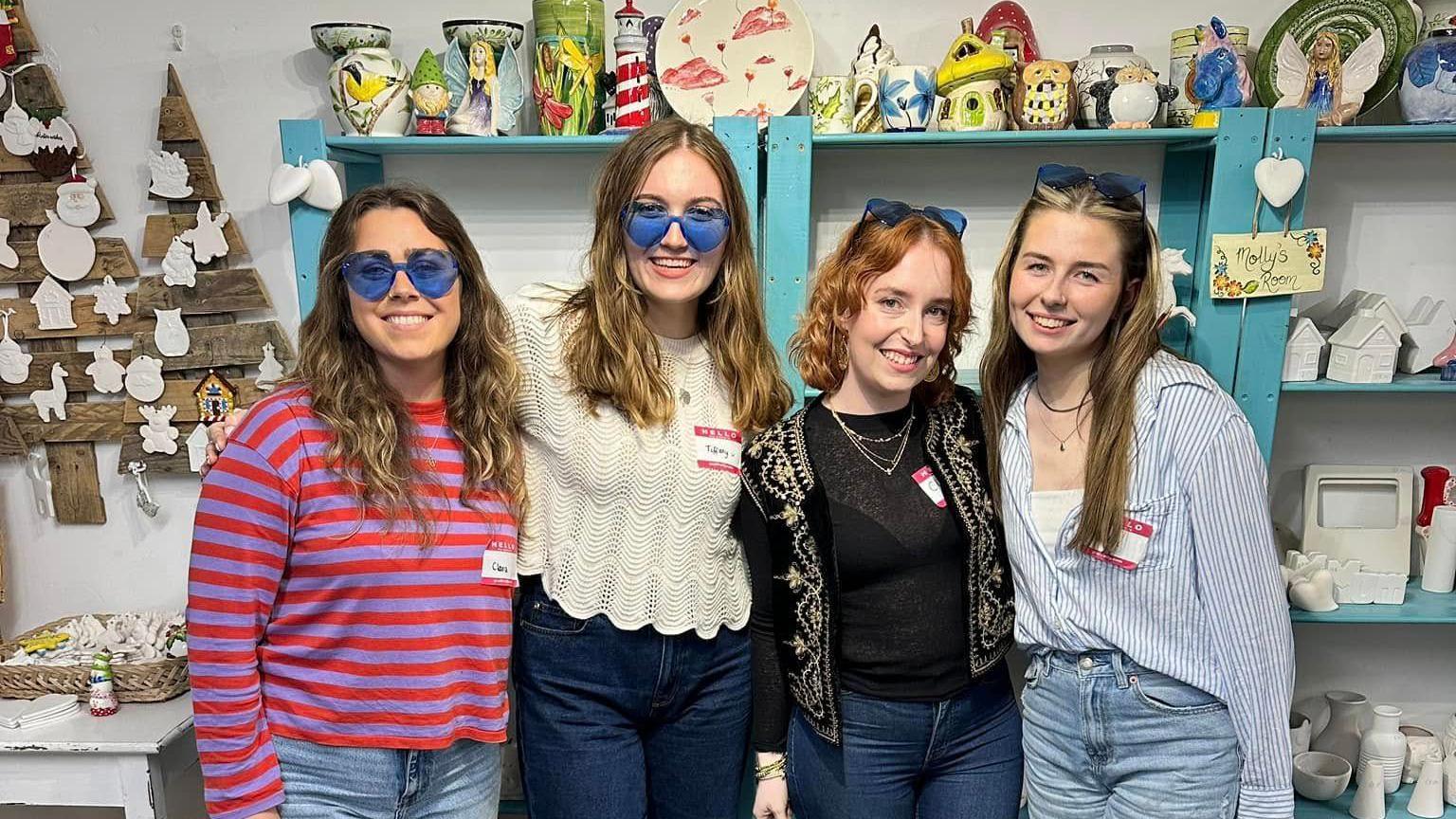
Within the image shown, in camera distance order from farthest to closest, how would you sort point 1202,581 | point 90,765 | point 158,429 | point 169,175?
1. point 158,429
2. point 169,175
3. point 90,765
4. point 1202,581

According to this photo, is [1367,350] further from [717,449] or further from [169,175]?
[169,175]

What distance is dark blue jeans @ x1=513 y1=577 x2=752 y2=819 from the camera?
145 centimetres

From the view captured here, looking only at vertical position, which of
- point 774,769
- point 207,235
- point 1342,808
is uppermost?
point 207,235

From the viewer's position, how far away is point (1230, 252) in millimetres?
1904

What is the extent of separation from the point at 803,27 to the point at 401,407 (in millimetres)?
1184

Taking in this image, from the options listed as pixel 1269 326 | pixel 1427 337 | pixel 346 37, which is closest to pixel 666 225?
pixel 346 37

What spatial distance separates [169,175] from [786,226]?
1.36 meters

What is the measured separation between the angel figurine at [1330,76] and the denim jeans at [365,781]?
6.22ft

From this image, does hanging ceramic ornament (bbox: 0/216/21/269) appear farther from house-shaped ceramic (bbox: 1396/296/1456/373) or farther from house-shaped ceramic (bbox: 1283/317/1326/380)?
house-shaped ceramic (bbox: 1396/296/1456/373)

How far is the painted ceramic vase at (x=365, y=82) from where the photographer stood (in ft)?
6.44

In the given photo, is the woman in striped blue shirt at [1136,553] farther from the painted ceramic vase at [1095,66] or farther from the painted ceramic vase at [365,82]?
the painted ceramic vase at [365,82]

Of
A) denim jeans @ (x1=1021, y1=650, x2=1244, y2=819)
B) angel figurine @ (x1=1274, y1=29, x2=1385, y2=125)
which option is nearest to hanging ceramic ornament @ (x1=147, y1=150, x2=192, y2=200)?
denim jeans @ (x1=1021, y1=650, x2=1244, y2=819)

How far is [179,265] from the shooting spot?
2229 millimetres

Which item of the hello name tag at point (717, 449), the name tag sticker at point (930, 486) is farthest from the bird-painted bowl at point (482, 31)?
the name tag sticker at point (930, 486)
